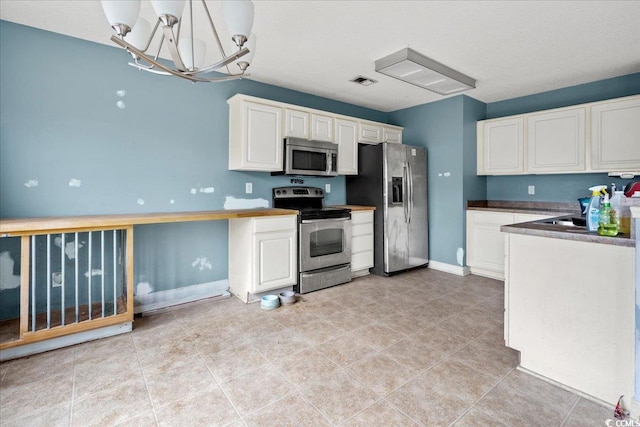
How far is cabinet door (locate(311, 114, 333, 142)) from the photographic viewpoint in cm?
374

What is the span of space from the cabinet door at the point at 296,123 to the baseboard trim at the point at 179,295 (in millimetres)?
1820

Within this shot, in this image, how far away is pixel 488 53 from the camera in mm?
2898

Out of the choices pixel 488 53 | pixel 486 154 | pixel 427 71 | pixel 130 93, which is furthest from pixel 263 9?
pixel 486 154

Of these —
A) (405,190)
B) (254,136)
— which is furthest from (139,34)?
(405,190)

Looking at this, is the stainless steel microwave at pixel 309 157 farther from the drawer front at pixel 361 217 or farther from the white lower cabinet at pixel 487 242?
the white lower cabinet at pixel 487 242

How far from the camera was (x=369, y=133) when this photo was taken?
4.36 m

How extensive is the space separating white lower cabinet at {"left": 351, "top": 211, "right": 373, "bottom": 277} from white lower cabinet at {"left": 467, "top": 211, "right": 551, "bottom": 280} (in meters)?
1.33

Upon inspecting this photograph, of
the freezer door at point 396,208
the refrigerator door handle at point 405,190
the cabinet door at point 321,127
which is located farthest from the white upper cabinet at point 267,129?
the refrigerator door handle at point 405,190

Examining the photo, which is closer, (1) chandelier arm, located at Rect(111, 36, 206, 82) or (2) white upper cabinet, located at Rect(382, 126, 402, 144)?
(1) chandelier arm, located at Rect(111, 36, 206, 82)

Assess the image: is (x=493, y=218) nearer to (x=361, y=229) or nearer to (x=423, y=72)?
(x=361, y=229)

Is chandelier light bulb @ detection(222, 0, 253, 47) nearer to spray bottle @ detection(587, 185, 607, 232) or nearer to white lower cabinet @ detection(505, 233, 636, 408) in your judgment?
white lower cabinet @ detection(505, 233, 636, 408)

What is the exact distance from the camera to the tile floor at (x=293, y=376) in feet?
5.13

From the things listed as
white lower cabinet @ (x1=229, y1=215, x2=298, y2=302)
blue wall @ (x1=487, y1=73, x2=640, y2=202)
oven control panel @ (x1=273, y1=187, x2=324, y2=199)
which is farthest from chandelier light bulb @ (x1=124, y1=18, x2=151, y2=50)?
blue wall @ (x1=487, y1=73, x2=640, y2=202)

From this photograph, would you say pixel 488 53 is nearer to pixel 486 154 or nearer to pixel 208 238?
pixel 486 154
